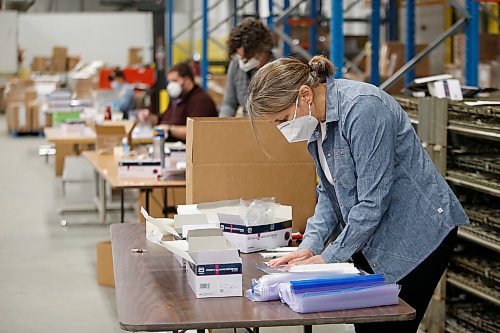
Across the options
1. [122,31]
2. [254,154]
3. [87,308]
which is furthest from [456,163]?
[122,31]

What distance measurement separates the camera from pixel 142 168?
634 cm

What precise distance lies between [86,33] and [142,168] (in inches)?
750

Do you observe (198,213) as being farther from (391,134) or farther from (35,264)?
(35,264)

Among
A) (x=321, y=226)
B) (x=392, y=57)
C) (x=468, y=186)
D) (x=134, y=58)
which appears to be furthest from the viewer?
(x=134, y=58)

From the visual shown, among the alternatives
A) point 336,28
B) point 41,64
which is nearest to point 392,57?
point 336,28

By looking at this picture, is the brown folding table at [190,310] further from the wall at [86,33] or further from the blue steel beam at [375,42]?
the wall at [86,33]

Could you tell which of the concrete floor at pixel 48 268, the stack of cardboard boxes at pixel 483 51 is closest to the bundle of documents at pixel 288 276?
the concrete floor at pixel 48 268

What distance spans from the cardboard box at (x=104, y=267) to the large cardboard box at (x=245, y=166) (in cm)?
245

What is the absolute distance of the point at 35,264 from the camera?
23.6ft

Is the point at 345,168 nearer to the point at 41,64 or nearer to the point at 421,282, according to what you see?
the point at 421,282

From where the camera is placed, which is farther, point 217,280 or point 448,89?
point 448,89

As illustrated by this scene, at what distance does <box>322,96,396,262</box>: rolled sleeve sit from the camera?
9.21 feet

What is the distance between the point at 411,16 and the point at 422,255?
6.66 metres

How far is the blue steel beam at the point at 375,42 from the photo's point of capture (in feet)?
28.4
